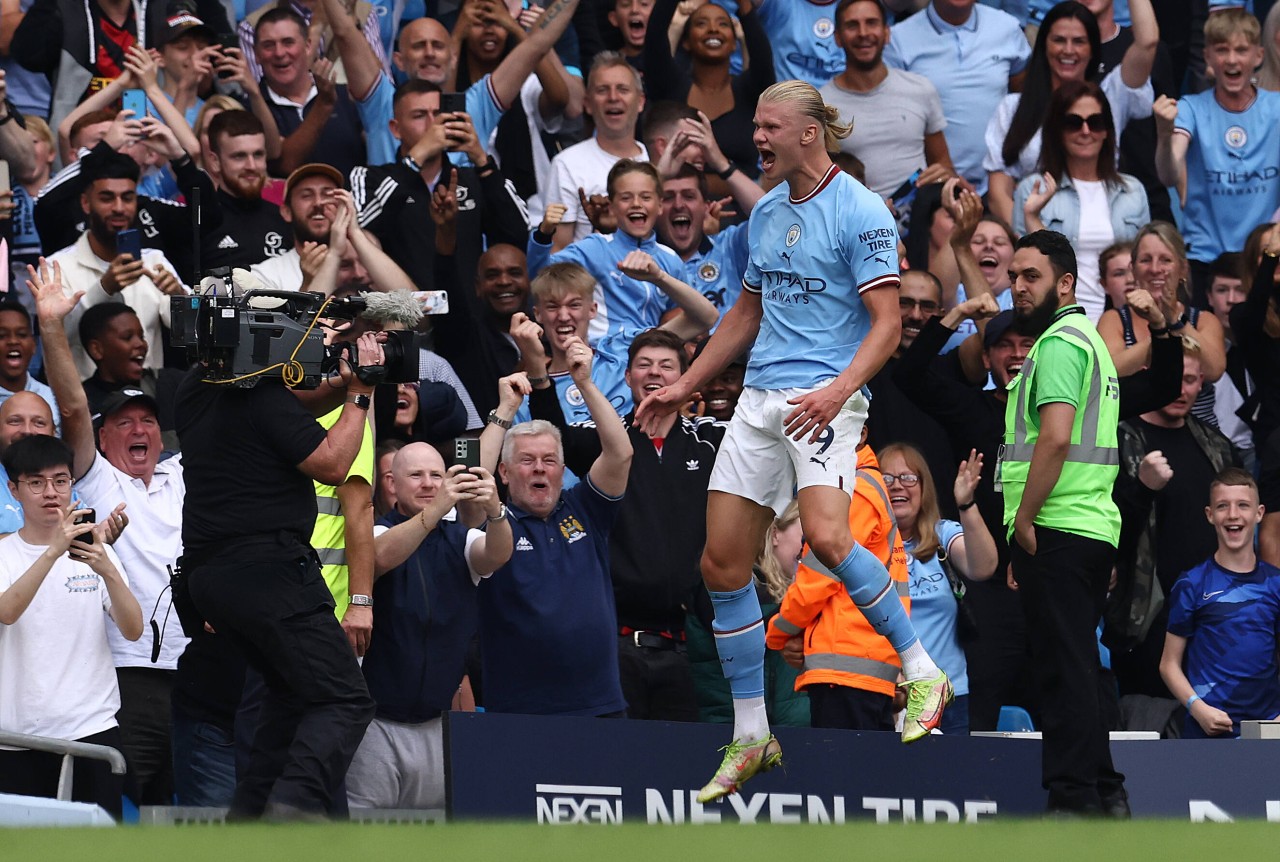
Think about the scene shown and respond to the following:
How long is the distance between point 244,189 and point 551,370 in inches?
85.0

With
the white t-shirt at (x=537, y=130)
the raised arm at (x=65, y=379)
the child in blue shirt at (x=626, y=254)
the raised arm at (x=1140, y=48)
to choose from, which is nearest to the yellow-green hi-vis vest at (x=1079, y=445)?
the child in blue shirt at (x=626, y=254)

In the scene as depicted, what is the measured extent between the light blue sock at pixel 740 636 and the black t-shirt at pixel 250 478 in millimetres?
1611

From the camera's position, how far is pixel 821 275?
23.9ft

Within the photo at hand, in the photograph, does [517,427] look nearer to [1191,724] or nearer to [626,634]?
[626,634]

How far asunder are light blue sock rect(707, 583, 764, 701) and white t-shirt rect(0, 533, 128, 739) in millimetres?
2735

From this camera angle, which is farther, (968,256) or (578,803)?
(968,256)

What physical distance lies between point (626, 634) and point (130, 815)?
2432 mm

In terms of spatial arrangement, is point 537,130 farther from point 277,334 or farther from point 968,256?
point 277,334

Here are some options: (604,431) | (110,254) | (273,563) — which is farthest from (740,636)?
(110,254)

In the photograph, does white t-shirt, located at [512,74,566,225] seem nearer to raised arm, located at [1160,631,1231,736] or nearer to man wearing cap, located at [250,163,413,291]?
man wearing cap, located at [250,163,413,291]

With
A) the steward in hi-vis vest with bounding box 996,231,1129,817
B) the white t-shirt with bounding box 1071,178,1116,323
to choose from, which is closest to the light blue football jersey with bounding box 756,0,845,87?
the white t-shirt with bounding box 1071,178,1116,323

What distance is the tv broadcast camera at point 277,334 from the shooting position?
23.2 feet

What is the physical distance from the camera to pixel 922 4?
45.7ft

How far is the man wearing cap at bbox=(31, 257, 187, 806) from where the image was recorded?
8.65 metres
